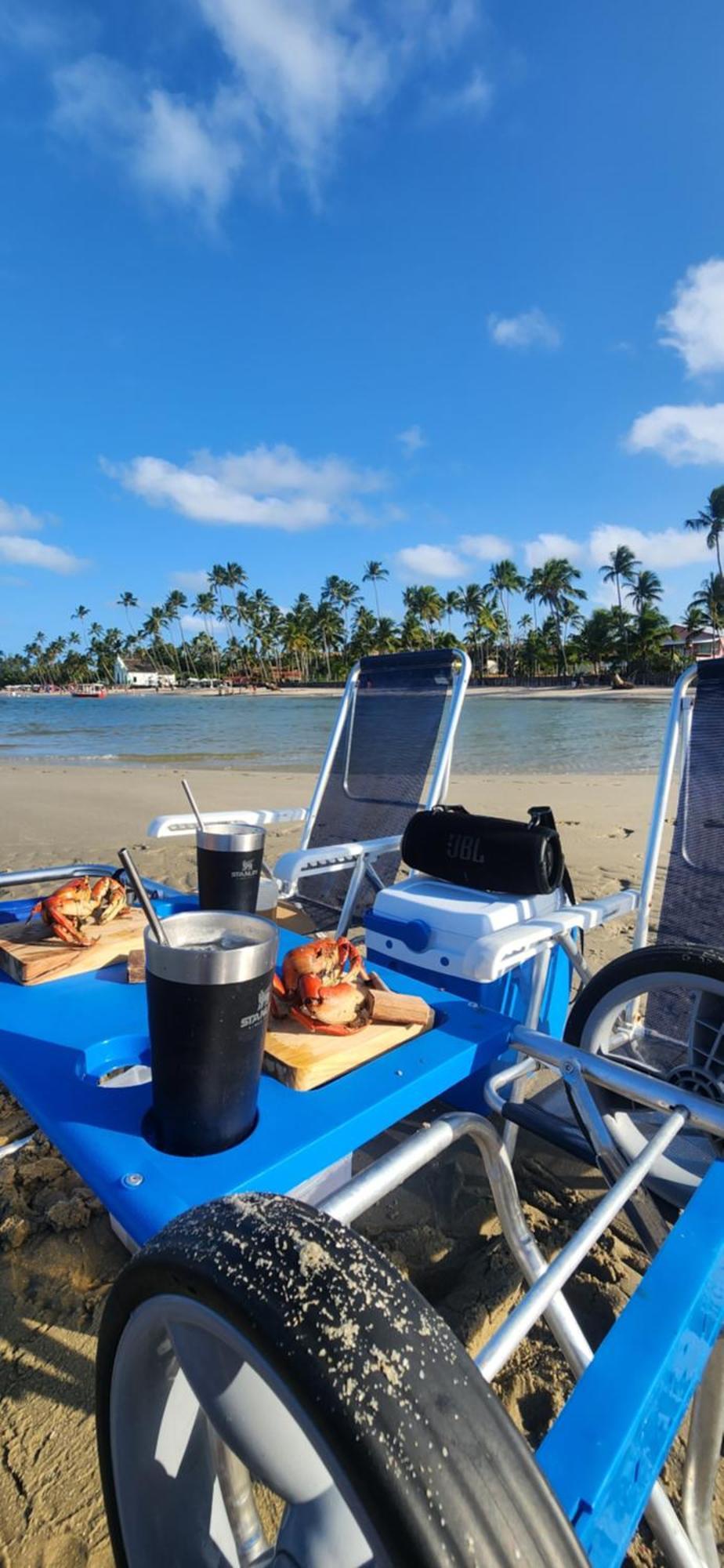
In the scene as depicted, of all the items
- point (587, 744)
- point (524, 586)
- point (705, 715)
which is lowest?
point (587, 744)

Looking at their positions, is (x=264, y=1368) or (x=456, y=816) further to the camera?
(x=456, y=816)

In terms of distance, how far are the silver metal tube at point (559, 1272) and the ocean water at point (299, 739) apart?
494 inches

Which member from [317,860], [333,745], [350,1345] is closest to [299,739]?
[333,745]

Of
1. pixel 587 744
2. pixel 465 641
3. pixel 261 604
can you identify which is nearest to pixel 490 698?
pixel 465 641

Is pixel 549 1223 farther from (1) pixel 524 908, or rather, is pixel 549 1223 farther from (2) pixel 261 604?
(2) pixel 261 604

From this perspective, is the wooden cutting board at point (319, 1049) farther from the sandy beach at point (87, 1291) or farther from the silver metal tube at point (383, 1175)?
the sandy beach at point (87, 1291)

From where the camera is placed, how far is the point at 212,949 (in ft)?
2.81

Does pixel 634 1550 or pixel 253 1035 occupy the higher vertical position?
pixel 253 1035

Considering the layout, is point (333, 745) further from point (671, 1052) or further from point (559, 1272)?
point (559, 1272)

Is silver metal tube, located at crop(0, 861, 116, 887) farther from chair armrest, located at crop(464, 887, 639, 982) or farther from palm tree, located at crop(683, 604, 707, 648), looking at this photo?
palm tree, located at crop(683, 604, 707, 648)

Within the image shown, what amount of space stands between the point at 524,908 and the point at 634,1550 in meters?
1.15

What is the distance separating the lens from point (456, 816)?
6.97 feet

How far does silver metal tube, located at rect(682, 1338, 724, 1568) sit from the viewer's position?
1.03 metres

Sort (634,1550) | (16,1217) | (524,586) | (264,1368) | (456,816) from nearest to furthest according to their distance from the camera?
1. (264,1368)
2. (634,1550)
3. (16,1217)
4. (456,816)
5. (524,586)
